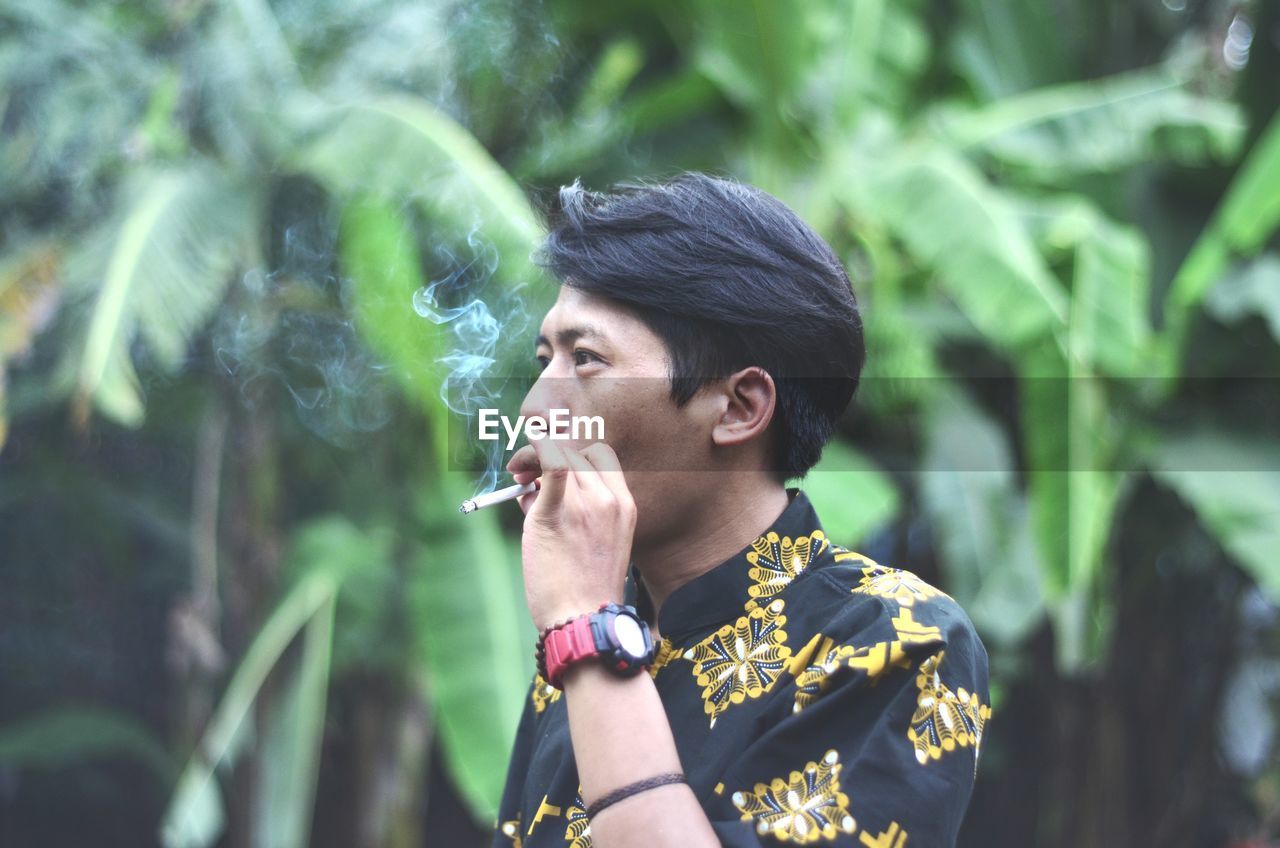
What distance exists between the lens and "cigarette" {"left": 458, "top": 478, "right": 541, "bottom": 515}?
1.16m

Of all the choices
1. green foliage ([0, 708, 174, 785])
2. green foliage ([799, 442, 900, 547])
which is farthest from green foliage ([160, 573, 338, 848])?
green foliage ([799, 442, 900, 547])

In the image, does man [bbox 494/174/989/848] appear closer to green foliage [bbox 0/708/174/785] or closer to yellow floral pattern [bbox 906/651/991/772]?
yellow floral pattern [bbox 906/651/991/772]

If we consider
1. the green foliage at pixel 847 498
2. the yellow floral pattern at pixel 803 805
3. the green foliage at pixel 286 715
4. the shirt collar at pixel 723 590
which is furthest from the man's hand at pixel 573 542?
the green foliage at pixel 286 715

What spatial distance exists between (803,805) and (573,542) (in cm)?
31

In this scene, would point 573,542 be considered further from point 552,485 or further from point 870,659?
point 870,659

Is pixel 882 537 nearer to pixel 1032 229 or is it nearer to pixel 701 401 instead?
pixel 1032 229

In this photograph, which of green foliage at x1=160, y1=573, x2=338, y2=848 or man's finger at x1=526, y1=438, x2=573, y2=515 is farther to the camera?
green foliage at x1=160, y1=573, x2=338, y2=848

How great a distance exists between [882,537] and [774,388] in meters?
4.25

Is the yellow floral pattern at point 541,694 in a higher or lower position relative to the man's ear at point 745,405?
lower

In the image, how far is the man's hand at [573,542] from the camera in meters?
1.15

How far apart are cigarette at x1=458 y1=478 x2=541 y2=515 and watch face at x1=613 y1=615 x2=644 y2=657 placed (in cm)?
17

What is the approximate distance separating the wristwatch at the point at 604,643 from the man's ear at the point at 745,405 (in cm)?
22

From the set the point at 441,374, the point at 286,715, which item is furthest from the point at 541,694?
the point at 286,715

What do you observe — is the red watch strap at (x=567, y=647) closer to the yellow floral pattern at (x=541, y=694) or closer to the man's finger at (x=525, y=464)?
the man's finger at (x=525, y=464)
